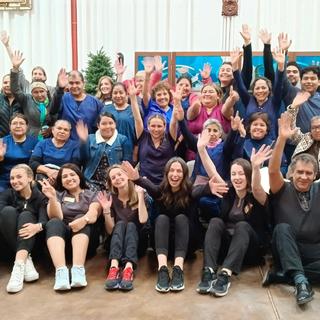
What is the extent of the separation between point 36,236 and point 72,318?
2.69 ft

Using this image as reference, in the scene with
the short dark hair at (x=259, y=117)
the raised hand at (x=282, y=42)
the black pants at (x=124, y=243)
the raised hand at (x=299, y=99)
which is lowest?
the black pants at (x=124, y=243)

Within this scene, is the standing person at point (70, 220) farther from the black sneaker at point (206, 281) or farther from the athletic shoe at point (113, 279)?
the black sneaker at point (206, 281)

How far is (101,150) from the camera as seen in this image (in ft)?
11.9

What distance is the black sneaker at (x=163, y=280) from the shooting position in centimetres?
283

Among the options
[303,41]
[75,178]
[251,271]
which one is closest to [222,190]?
[251,271]

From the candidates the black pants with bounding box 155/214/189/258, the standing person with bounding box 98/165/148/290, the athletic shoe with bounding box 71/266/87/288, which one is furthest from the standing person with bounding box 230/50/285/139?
the athletic shoe with bounding box 71/266/87/288

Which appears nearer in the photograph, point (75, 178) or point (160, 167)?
point (75, 178)

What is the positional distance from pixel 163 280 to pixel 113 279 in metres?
0.31

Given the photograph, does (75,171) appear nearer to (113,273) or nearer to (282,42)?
(113,273)

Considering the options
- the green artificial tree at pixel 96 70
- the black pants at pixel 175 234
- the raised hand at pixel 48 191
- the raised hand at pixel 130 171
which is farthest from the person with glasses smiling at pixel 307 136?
the green artificial tree at pixel 96 70

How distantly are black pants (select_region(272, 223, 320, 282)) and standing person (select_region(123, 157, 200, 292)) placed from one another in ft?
1.93

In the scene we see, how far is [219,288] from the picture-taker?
2.77m

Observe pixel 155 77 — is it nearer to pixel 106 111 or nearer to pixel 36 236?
pixel 106 111

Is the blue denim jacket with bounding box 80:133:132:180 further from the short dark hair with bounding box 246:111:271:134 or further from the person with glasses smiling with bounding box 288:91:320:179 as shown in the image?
the person with glasses smiling with bounding box 288:91:320:179
